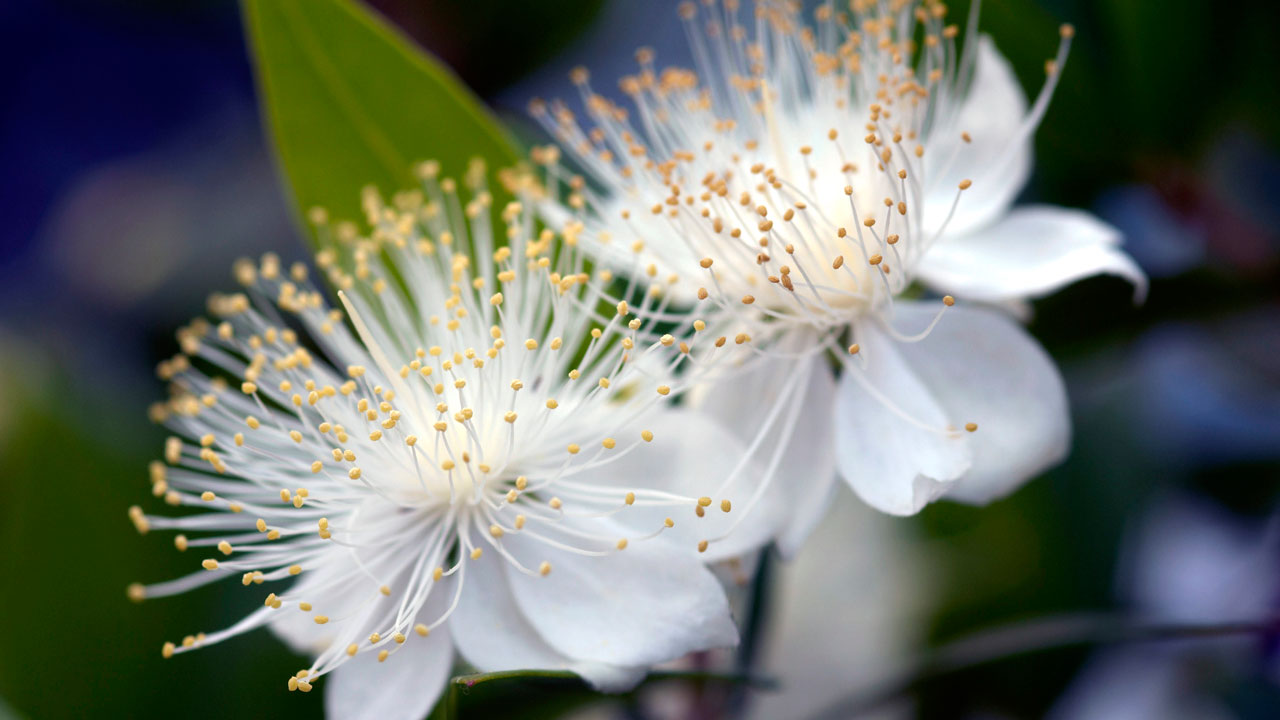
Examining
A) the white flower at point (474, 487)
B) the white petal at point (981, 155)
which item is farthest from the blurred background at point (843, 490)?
the white flower at point (474, 487)

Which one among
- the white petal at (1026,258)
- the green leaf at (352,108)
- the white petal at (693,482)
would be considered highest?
the green leaf at (352,108)

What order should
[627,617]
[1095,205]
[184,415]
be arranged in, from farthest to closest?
[1095,205] < [184,415] < [627,617]

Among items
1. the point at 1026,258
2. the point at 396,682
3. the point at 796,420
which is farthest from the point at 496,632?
the point at 1026,258

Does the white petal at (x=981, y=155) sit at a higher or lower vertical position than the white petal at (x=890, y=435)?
higher

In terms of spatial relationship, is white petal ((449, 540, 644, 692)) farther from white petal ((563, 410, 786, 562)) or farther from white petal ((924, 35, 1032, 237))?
white petal ((924, 35, 1032, 237))

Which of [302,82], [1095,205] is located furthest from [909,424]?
[302,82]

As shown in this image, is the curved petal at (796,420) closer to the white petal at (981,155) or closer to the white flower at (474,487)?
the white flower at (474,487)

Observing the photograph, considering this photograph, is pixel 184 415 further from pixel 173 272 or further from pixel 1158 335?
pixel 1158 335
